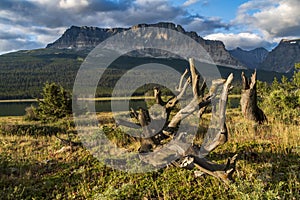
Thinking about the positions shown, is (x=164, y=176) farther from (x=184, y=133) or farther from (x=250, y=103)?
(x=250, y=103)

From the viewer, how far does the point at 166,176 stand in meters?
7.84

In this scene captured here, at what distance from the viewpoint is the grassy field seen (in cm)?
629

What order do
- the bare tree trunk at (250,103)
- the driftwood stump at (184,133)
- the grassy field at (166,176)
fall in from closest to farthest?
the grassy field at (166,176) → the driftwood stump at (184,133) → the bare tree trunk at (250,103)

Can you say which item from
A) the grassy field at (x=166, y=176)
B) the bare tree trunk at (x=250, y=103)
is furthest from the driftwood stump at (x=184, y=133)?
the bare tree trunk at (x=250, y=103)

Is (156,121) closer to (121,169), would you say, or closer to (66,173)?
(121,169)

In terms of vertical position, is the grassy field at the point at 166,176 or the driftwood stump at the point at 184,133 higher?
the driftwood stump at the point at 184,133

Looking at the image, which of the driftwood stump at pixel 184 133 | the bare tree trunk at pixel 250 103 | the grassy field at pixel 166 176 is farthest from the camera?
the bare tree trunk at pixel 250 103

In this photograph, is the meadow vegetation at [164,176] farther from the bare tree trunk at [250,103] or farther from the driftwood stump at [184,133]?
the bare tree trunk at [250,103]

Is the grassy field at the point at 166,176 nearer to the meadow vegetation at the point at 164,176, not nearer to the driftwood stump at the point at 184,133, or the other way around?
the meadow vegetation at the point at 164,176

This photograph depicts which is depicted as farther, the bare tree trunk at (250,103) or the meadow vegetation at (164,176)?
the bare tree trunk at (250,103)

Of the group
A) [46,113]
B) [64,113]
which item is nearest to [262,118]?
[64,113]

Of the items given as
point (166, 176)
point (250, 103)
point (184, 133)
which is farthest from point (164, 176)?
point (250, 103)

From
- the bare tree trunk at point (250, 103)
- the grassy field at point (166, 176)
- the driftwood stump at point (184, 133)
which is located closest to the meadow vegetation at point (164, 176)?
the grassy field at point (166, 176)

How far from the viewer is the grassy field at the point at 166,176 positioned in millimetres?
6289
